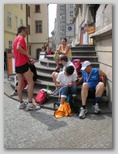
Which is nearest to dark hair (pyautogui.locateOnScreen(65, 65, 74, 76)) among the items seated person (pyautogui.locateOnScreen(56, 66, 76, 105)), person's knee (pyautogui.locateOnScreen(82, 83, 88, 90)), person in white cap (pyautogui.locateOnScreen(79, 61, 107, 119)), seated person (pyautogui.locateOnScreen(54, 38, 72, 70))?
seated person (pyautogui.locateOnScreen(56, 66, 76, 105))

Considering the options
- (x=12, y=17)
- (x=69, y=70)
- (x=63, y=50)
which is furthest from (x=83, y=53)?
(x=12, y=17)

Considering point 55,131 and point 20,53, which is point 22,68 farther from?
point 55,131

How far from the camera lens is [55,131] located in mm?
2842

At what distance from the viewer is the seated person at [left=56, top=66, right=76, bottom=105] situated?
141 inches

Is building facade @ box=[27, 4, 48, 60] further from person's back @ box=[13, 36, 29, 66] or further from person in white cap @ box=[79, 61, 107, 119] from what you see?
person in white cap @ box=[79, 61, 107, 119]

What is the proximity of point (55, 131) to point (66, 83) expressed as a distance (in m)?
1.05

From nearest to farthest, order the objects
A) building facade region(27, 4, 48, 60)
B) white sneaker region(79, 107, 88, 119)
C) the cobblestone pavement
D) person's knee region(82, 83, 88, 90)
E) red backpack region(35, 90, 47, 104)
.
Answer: the cobblestone pavement → building facade region(27, 4, 48, 60) → white sneaker region(79, 107, 88, 119) → person's knee region(82, 83, 88, 90) → red backpack region(35, 90, 47, 104)

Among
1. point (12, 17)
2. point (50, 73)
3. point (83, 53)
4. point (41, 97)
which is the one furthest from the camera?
point (83, 53)

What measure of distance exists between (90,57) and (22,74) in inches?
57.7

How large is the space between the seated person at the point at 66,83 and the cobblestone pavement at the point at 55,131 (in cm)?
40

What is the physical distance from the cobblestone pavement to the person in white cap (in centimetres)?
26

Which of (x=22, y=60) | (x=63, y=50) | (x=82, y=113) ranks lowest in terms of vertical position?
(x=82, y=113)

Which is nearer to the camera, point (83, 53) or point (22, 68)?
point (22, 68)

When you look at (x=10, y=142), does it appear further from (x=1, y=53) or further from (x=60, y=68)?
(x=60, y=68)
